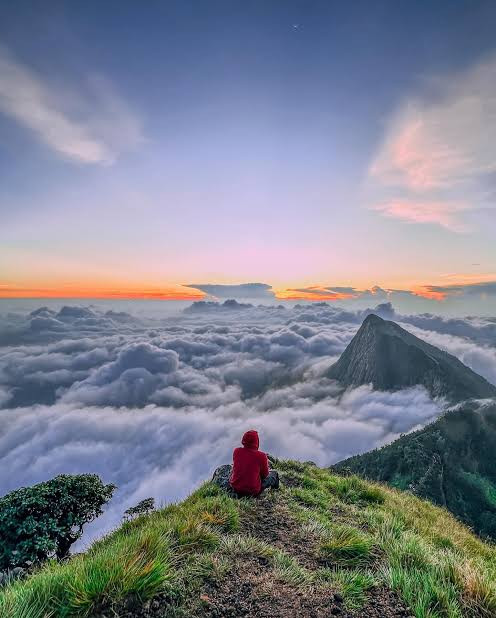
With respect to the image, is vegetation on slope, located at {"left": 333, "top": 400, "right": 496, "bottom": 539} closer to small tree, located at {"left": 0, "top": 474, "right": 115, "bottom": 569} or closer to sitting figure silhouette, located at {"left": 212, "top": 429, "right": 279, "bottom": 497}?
small tree, located at {"left": 0, "top": 474, "right": 115, "bottom": 569}

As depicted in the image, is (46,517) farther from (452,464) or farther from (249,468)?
(452,464)

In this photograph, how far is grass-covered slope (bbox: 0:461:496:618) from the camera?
3781 mm

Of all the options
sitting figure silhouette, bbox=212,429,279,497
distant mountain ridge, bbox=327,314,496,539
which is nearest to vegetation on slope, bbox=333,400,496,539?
distant mountain ridge, bbox=327,314,496,539

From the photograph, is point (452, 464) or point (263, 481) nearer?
point (263, 481)

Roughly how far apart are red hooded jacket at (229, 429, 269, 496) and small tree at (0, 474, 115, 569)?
8.26 meters

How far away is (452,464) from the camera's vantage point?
487 feet

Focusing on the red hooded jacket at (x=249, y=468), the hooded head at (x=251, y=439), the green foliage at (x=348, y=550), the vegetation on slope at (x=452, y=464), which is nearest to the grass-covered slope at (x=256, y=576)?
the green foliage at (x=348, y=550)

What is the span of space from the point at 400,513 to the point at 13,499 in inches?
592

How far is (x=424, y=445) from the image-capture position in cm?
15162

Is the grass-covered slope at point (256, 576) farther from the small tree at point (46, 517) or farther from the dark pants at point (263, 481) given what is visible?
the small tree at point (46, 517)

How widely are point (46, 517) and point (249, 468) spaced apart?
1005cm

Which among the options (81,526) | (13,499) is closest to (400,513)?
(81,526)

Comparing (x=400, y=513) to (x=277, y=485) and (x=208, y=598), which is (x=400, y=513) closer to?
(x=277, y=485)

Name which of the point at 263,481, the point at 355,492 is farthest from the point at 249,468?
the point at 355,492
